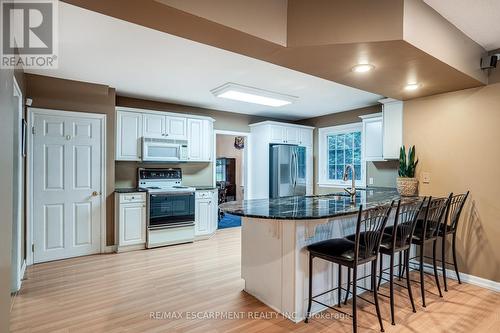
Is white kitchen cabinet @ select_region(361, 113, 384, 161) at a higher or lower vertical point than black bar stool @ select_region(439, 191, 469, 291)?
higher

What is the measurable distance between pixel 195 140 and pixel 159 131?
71 cm

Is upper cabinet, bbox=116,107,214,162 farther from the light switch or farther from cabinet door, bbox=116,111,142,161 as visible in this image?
the light switch

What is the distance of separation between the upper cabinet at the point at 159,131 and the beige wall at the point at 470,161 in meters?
3.60

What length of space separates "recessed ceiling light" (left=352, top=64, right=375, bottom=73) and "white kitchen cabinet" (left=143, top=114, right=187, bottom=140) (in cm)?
334

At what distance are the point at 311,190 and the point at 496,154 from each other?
150 inches

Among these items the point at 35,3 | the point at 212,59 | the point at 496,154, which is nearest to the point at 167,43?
the point at 212,59

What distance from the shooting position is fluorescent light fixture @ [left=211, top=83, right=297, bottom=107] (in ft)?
12.7

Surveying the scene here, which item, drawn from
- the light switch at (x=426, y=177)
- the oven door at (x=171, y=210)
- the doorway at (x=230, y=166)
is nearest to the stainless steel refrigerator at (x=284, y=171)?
the oven door at (x=171, y=210)

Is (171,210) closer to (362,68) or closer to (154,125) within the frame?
(154,125)

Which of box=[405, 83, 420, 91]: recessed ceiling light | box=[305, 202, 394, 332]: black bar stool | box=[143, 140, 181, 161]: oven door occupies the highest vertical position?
box=[405, 83, 420, 91]: recessed ceiling light

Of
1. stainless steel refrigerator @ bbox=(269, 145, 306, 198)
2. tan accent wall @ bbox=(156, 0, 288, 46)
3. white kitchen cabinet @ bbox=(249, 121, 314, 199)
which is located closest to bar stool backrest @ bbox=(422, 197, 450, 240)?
tan accent wall @ bbox=(156, 0, 288, 46)

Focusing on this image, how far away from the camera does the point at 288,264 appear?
241 centimetres

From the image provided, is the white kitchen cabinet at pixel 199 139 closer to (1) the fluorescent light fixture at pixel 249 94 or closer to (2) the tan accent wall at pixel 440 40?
(1) the fluorescent light fixture at pixel 249 94

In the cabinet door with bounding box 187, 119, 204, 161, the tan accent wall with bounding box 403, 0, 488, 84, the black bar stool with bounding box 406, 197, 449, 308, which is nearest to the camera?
the tan accent wall with bounding box 403, 0, 488, 84
